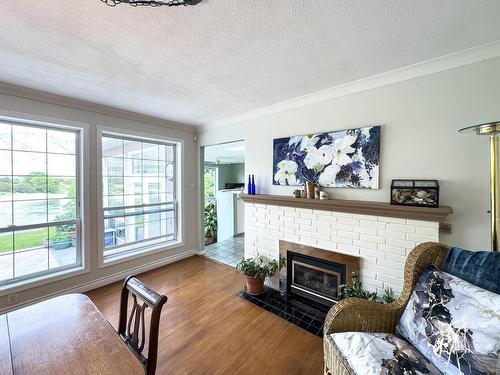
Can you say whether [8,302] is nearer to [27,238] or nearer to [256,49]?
[27,238]

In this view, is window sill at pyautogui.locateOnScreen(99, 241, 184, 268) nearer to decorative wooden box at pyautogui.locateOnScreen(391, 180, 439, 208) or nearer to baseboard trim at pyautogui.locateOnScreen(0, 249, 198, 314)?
baseboard trim at pyautogui.locateOnScreen(0, 249, 198, 314)

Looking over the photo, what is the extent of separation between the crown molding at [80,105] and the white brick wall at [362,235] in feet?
7.26

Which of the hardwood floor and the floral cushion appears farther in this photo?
the hardwood floor

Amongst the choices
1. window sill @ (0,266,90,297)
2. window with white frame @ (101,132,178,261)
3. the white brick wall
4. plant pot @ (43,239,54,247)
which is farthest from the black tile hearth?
plant pot @ (43,239,54,247)

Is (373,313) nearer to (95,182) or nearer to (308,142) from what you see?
(308,142)

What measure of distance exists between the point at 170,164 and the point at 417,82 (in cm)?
349

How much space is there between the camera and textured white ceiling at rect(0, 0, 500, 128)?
1.21 metres

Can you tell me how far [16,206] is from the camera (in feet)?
7.70

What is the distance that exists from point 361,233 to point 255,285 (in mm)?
1383

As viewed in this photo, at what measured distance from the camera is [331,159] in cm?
231

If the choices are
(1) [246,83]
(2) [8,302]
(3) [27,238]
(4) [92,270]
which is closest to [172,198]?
(4) [92,270]

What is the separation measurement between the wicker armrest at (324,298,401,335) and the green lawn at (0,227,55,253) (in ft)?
10.5

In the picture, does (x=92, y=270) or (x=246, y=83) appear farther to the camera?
(x=92, y=270)

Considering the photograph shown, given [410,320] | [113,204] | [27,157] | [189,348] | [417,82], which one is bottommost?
[189,348]
